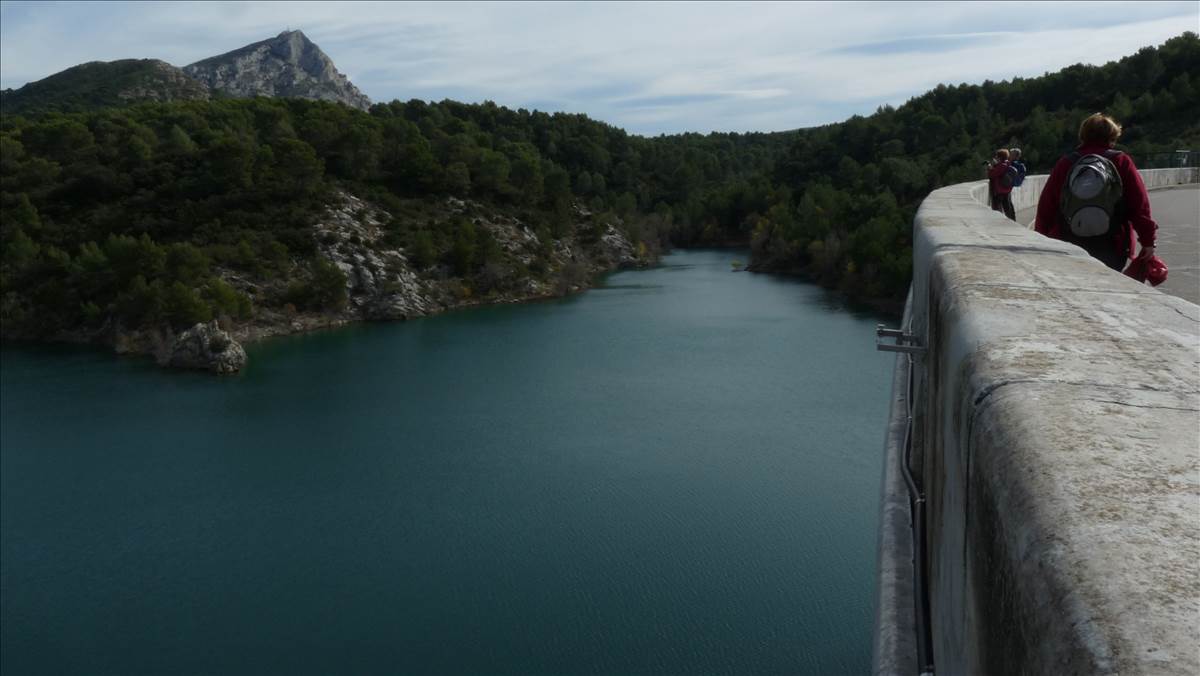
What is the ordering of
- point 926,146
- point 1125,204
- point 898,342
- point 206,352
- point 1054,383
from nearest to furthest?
point 1054,383
point 898,342
point 1125,204
point 206,352
point 926,146

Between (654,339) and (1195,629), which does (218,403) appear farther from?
(1195,629)

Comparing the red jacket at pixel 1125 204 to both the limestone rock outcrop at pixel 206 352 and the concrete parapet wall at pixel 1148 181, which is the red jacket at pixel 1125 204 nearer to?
the concrete parapet wall at pixel 1148 181

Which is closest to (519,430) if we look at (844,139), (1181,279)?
(1181,279)

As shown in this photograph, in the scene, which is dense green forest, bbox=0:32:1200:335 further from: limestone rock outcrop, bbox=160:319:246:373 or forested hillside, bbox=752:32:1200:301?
limestone rock outcrop, bbox=160:319:246:373

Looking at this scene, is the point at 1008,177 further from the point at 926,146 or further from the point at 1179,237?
the point at 926,146

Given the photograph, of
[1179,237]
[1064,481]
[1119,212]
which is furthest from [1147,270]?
[1179,237]

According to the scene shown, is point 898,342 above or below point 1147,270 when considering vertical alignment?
below

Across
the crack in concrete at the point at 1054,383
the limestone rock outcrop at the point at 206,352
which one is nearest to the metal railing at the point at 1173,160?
the crack in concrete at the point at 1054,383
